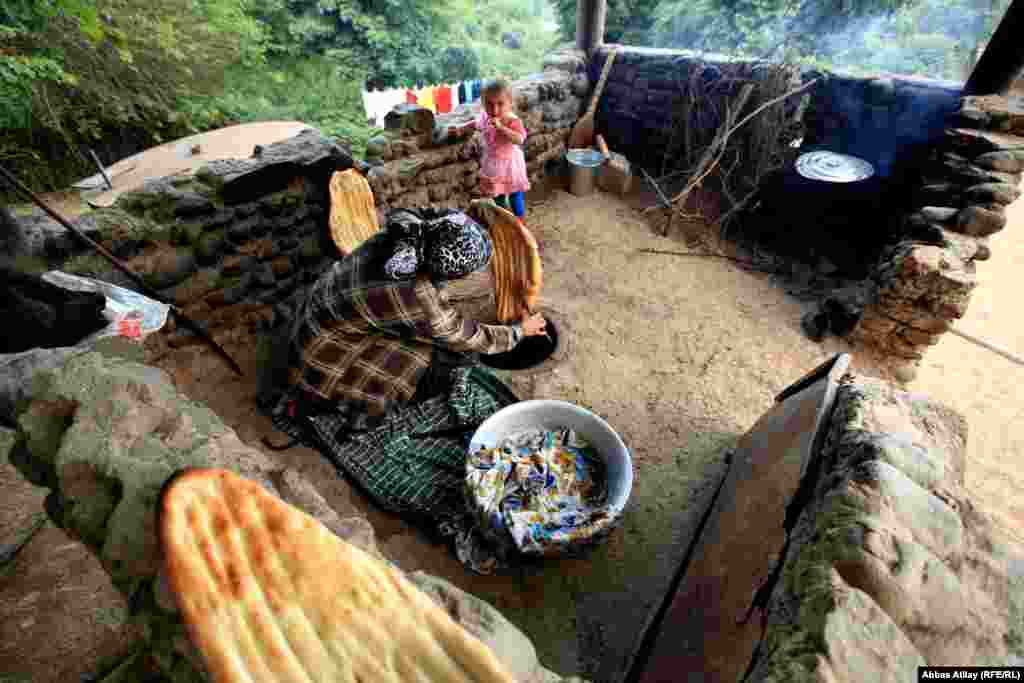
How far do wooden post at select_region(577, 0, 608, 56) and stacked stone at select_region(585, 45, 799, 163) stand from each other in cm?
12

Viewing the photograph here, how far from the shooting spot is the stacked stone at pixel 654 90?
4.30 meters

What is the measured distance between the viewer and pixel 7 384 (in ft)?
3.70

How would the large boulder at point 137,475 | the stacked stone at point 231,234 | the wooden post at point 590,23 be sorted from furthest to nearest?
the wooden post at point 590,23 < the stacked stone at point 231,234 < the large boulder at point 137,475

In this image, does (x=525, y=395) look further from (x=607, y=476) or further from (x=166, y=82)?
(x=166, y=82)

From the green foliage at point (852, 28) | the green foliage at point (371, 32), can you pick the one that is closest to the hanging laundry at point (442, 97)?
the green foliage at point (371, 32)

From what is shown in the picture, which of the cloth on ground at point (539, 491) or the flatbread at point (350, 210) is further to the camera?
the flatbread at point (350, 210)

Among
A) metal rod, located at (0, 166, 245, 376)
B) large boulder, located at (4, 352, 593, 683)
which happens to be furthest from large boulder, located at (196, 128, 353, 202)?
large boulder, located at (4, 352, 593, 683)

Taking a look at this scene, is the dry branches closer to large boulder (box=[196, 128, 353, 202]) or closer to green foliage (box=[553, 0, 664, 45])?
large boulder (box=[196, 128, 353, 202])

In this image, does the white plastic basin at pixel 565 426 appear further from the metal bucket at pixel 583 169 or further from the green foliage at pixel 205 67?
the metal bucket at pixel 583 169

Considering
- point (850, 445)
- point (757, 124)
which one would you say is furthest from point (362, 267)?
point (757, 124)

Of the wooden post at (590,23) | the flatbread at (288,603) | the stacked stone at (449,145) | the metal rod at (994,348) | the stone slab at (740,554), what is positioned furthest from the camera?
the wooden post at (590,23)

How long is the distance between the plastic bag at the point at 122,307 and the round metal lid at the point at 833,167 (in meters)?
4.13

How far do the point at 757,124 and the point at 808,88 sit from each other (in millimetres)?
441

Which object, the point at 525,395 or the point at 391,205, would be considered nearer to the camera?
the point at 525,395
